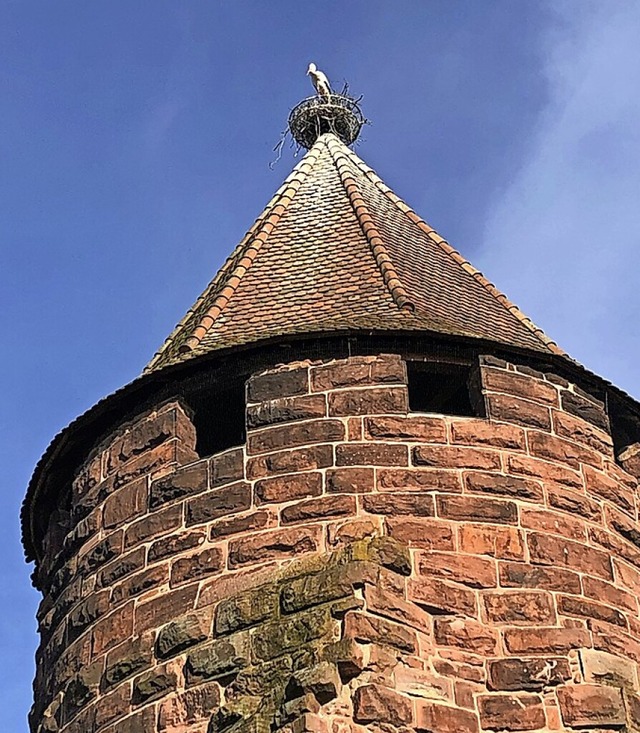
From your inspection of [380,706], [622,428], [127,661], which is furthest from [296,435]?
[622,428]

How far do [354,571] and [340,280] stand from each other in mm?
2866

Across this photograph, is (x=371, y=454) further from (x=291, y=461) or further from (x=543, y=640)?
(x=543, y=640)

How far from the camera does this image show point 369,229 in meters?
11.5

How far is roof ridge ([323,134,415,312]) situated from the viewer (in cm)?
1033

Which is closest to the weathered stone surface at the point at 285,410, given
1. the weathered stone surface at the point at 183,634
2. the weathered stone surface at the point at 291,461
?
the weathered stone surface at the point at 291,461

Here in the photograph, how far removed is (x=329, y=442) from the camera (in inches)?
359

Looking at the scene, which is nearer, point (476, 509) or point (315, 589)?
point (315, 589)

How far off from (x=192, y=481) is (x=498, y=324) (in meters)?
2.49

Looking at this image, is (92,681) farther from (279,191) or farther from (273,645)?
(279,191)

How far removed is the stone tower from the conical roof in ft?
0.12

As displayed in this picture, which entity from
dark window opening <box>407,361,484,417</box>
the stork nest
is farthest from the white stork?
dark window opening <box>407,361,484,417</box>

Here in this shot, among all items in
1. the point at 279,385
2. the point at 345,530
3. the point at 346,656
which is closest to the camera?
the point at 346,656

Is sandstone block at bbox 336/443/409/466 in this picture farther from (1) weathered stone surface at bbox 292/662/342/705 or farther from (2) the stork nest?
(2) the stork nest

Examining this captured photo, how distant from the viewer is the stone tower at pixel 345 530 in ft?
27.0
